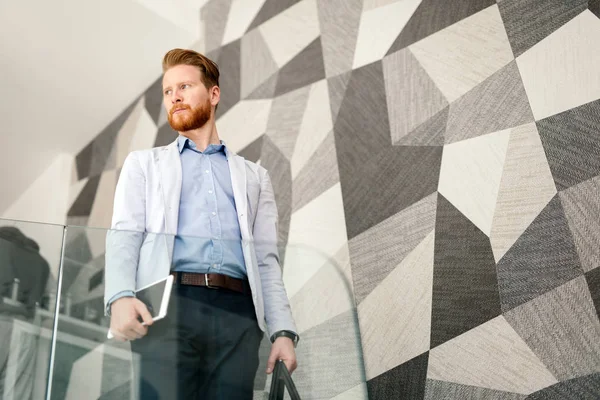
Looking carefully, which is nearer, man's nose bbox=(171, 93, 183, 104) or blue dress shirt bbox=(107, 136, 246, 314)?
blue dress shirt bbox=(107, 136, 246, 314)

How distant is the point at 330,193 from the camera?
2.29 meters

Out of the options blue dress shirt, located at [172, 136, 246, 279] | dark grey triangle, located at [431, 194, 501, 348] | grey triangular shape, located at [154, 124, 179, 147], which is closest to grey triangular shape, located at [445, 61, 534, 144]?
dark grey triangle, located at [431, 194, 501, 348]

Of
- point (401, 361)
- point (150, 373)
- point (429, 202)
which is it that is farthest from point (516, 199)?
point (150, 373)

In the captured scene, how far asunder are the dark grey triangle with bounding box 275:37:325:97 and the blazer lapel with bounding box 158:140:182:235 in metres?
0.97

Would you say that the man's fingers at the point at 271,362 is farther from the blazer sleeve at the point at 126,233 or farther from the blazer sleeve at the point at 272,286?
the blazer sleeve at the point at 126,233

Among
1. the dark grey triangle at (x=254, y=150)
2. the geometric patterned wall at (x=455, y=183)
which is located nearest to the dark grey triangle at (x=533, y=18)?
the geometric patterned wall at (x=455, y=183)

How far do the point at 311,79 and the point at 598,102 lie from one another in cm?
117

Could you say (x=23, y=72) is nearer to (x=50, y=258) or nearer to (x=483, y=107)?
(x=50, y=258)

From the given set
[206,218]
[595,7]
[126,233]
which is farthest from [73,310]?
[595,7]

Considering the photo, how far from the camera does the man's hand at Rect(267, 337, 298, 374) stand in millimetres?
1597

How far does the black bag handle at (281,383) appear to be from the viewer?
156 centimetres

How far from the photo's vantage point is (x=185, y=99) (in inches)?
72.1

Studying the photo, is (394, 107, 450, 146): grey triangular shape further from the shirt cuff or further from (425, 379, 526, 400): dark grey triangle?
the shirt cuff

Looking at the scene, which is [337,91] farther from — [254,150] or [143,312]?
[143,312]
